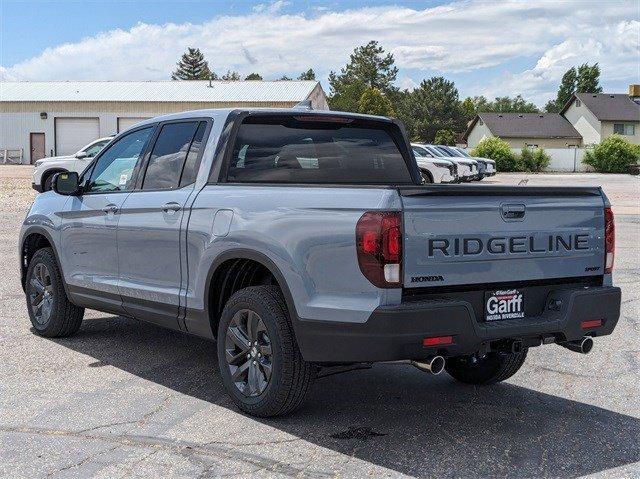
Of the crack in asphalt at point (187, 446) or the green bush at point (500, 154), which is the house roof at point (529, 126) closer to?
the green bush at point (500, 154)

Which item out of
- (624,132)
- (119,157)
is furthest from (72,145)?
(119,157)

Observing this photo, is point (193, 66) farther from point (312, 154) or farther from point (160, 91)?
point (312, 154)

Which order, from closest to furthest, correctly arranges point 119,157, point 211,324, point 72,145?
point 211,324
point 119,157
point 72,145

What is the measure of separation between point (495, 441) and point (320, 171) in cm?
215

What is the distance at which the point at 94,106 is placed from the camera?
64625 millimetres

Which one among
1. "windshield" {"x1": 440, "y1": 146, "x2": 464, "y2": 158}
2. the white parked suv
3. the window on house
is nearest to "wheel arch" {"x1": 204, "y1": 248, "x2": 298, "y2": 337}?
the white parked suv

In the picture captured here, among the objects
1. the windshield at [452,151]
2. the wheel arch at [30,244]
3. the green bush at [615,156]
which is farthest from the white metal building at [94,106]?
the wheel arch at [30,244]

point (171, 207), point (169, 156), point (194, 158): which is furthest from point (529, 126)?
point (171, 207)

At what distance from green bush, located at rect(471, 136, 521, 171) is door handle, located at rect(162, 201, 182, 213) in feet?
174

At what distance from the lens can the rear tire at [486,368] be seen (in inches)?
234

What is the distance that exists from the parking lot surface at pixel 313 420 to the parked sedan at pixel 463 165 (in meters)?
26.7

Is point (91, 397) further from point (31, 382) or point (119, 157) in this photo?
point (119, 157)

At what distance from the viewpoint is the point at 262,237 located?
5.02 meters

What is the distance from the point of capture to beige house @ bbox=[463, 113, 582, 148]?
86.8m
